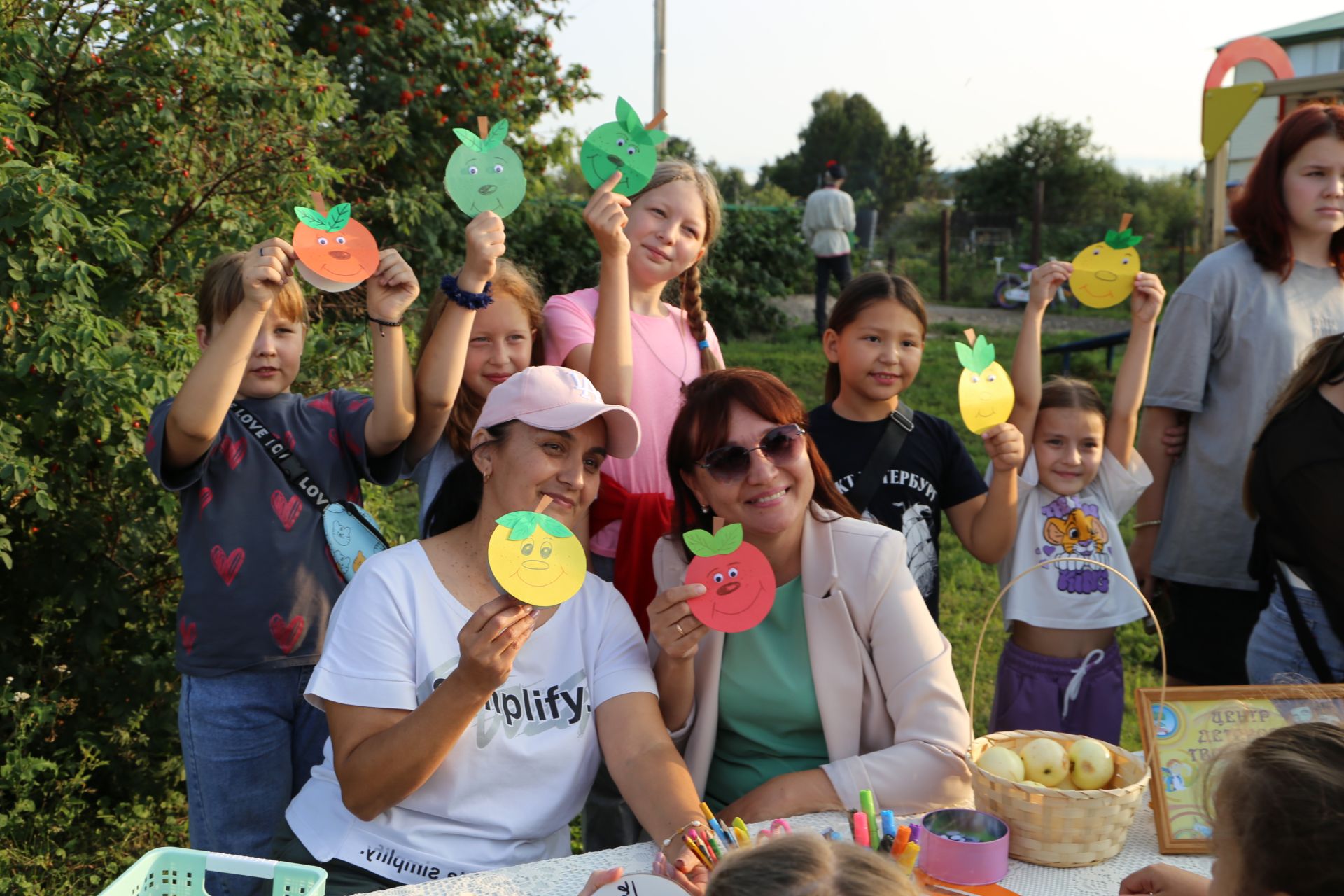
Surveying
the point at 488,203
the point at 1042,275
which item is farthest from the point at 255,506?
the point at 1042,275

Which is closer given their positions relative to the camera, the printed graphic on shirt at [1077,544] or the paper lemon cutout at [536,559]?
the paper lemon cutout at [536,559]

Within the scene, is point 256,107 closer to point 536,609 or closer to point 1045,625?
point 536,609

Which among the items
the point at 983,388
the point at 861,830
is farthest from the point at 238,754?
the point at 983,388

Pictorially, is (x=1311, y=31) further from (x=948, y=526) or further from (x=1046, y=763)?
(x=1046, y=763)

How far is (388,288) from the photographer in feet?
8.33

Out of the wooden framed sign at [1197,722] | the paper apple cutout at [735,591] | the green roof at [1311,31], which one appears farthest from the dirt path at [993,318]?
the paper apple cutout at [735,591]

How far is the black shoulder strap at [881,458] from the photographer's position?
281 centimetres

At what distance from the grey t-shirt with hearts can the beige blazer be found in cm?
90

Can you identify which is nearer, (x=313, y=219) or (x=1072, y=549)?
(x=313, y=219)

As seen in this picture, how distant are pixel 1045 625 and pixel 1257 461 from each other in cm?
79

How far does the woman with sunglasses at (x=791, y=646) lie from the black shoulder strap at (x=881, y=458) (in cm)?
50

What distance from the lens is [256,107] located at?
3.71 m

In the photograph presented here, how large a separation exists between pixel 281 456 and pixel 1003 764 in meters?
1.76

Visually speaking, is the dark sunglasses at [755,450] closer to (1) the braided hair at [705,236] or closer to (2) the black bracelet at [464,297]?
(2) the black bracelet at [464,297]
